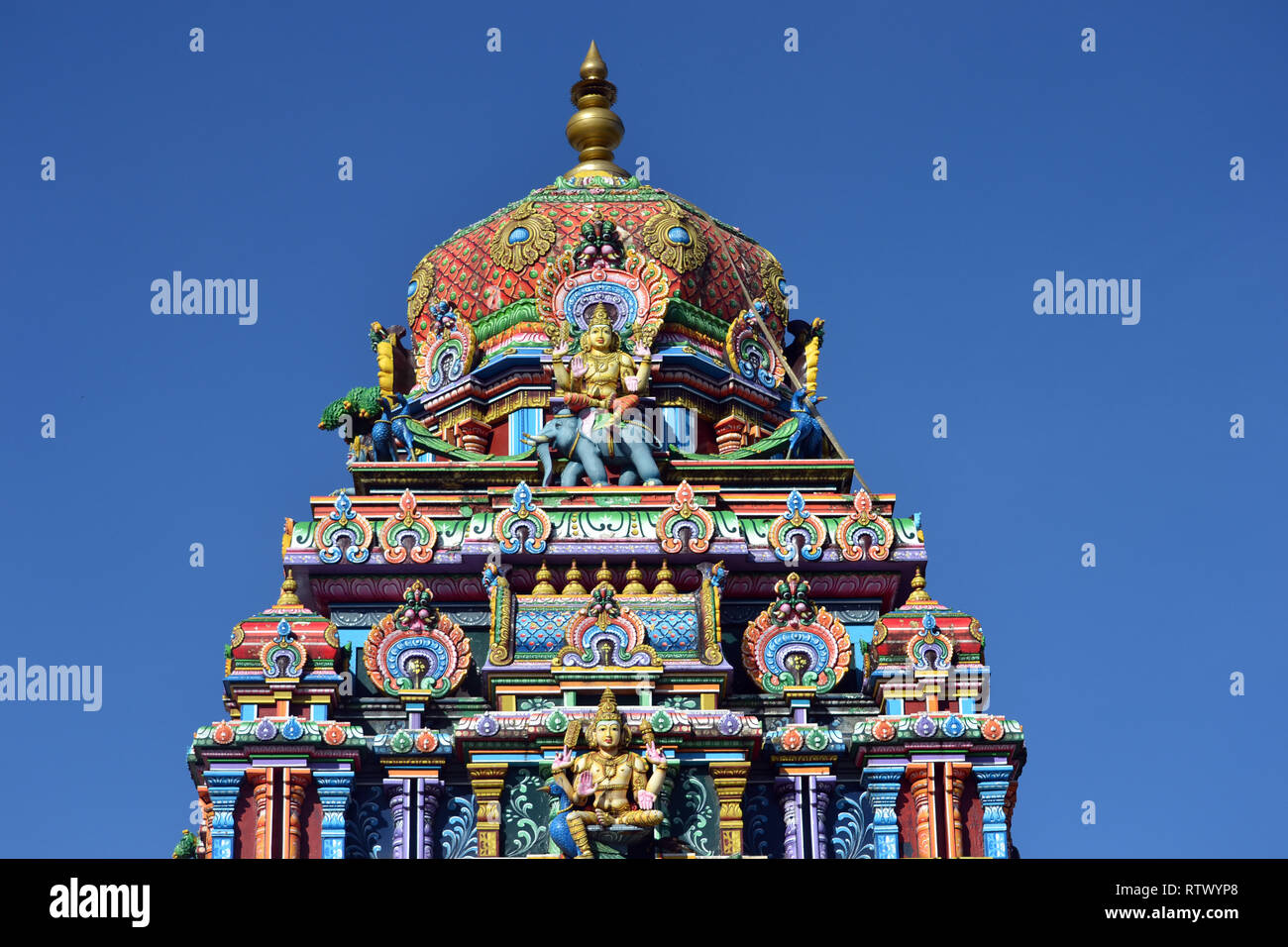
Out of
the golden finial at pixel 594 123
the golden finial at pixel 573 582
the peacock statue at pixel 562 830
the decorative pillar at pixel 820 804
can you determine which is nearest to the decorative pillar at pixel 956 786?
the decorative pillar at pixel 820 804

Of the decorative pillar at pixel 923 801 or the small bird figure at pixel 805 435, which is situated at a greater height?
the small bird figure at pixel 805 435

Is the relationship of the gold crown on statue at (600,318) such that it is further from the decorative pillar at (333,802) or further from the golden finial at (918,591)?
the decorative pillar at (333,802)

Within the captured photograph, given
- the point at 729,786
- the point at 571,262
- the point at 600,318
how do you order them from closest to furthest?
the point at 729,786
the point at 600,318
the point at 571,262

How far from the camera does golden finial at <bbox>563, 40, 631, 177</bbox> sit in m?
56.0

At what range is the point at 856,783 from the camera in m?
40.5

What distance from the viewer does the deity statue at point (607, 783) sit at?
37.9 metres

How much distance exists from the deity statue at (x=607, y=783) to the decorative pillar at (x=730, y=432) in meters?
12.5

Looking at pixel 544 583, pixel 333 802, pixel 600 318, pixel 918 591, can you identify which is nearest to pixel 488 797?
pixel 333 802

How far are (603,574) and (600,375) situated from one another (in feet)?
14.7

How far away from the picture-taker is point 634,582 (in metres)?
42.3

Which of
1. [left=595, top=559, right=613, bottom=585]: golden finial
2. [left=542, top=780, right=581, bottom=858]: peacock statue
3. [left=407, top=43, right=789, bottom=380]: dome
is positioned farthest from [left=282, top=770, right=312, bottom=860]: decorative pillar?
[left=407, top=43, right=789, bottom=380]: dome

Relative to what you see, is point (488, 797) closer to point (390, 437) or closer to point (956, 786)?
point (956, 786)

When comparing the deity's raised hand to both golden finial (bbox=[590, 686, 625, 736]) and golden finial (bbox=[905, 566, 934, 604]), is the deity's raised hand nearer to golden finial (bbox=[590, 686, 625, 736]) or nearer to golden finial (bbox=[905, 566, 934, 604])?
golden finial (bbox=[590, 686, 625, 736])
